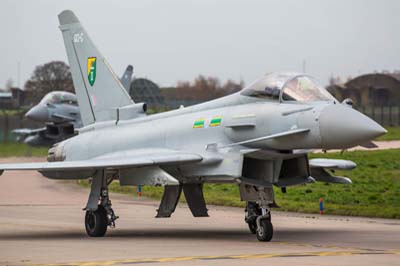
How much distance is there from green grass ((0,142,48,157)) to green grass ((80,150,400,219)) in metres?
11.7

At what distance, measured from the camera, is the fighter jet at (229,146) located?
50.4ft

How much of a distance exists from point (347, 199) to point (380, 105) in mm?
26393

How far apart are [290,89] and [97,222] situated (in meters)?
4.42

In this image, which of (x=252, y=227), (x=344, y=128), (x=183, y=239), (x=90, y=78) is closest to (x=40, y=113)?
(x=90, y=78)

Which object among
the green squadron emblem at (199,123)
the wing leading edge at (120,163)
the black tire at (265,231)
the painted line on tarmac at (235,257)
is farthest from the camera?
the green squadron emblem at (199,123)

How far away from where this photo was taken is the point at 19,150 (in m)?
45.0

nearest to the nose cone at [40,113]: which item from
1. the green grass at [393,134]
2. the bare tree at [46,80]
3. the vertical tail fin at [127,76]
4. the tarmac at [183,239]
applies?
the vertical tail fin at [127,76]

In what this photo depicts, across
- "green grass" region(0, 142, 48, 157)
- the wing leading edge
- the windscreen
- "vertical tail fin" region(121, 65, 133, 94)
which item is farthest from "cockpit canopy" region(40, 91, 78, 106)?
the windscreen

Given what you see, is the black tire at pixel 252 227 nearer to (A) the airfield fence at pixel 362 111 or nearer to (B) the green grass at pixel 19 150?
(B) the green grass at pixel 19 150

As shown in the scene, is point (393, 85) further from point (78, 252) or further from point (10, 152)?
point (78, 252)

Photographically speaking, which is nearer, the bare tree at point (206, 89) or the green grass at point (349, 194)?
the green grass at point (349, 194)

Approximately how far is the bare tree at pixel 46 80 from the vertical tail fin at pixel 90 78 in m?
48.3

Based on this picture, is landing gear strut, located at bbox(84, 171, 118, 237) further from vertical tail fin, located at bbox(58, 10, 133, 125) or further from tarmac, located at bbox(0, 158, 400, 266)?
vertical tail fin, located at bbox(58, 10, 133, 125)

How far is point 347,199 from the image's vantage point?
80.1 feet
